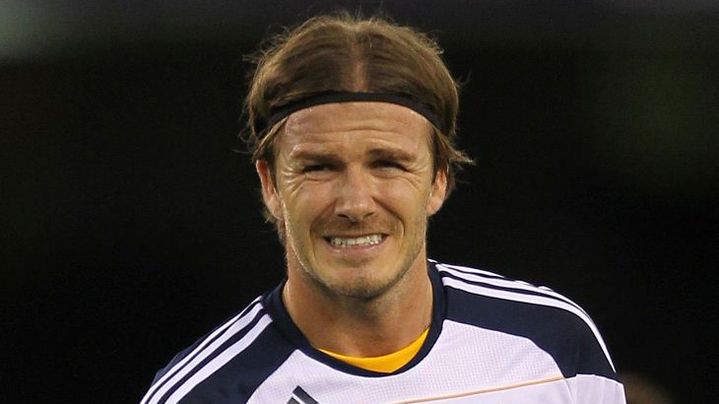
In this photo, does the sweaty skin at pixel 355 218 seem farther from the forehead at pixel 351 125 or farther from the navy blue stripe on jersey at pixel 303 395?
the navy blue stripe on jersey at pixel 303 395

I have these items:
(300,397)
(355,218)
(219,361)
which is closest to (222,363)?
(219,361)

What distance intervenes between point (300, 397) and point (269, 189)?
1.41 feet

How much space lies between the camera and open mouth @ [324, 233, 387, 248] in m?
2.48

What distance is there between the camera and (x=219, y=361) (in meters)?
2.53

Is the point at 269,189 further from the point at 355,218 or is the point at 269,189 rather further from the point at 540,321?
the point at 540,321

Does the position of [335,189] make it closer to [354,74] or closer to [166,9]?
[354,74]

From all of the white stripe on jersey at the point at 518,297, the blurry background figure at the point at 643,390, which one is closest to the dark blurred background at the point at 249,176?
the blurry background figure at the point at 643,390

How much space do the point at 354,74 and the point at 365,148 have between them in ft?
0.50

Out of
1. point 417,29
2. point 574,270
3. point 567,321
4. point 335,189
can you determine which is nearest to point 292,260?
point 335,189

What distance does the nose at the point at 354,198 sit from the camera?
245 cm

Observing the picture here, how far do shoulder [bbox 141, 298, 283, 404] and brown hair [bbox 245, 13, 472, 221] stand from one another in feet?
1.09

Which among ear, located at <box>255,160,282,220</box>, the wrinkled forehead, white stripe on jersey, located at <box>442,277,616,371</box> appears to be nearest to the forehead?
the wrinkled forehead

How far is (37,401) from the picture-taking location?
3.66 m

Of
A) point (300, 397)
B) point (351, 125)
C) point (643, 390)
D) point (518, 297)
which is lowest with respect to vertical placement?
point (643, 390)
